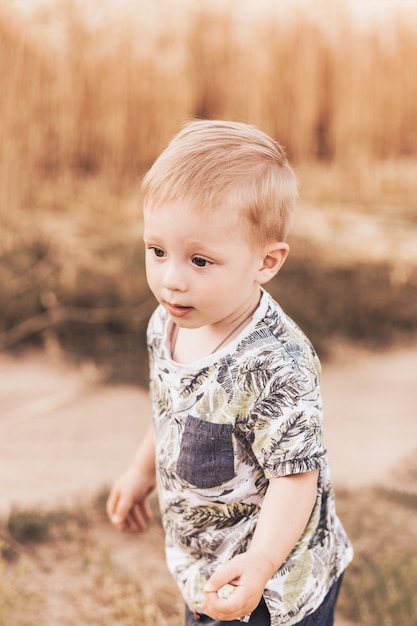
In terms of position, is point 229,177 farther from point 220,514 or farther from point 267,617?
point 267,617

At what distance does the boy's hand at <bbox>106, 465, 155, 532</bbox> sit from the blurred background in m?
1.83

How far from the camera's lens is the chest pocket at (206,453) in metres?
1.32

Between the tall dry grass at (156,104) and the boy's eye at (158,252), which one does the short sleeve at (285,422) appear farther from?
the tall dry grass at (156,104)

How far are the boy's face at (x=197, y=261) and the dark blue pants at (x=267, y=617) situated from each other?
48 centimetres

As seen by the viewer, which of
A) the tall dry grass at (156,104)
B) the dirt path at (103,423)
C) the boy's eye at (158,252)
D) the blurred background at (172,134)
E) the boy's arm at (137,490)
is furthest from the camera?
the tall dry grass at (156,104)

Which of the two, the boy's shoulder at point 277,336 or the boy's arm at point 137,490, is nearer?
the boy's shoulder at point 277,336

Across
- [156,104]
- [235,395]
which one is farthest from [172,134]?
[235,395]

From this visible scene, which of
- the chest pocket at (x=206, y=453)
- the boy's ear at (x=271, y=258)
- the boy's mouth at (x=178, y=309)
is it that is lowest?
the chest pocket at (x=206, y=453)

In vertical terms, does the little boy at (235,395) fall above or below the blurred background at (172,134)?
above

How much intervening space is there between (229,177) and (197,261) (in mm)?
136

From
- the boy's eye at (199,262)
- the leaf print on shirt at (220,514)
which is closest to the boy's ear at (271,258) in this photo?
the boy's eye at (199,262)

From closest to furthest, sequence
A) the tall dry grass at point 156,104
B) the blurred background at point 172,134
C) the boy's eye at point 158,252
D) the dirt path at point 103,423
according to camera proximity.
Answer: the boy's eye at point 158,252 < the dirt path at point 103,423 < the blurred background at point 172,134 < the tall dry grass at point 156,104

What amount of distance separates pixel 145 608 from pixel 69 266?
7.71 ft

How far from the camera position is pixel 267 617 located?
1349 millimetres
